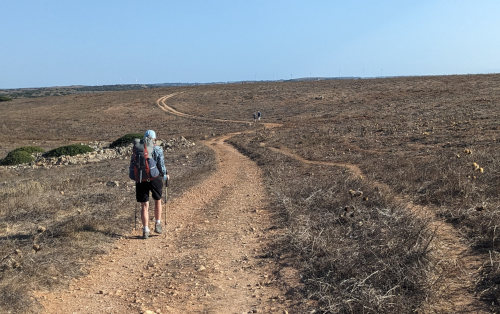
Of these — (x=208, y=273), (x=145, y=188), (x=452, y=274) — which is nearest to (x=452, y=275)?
(x=452, y=274)

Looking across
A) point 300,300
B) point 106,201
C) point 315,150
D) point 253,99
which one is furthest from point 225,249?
point 253,99

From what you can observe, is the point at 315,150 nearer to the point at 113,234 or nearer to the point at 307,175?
the point at 307,175

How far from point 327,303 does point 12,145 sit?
3619cm

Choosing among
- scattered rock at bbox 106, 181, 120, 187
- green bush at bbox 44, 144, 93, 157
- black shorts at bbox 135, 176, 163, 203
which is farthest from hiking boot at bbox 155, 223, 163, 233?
green bush at bbox 44, 144, 93, 157

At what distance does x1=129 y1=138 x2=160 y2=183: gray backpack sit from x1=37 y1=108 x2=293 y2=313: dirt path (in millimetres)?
Result: 1129

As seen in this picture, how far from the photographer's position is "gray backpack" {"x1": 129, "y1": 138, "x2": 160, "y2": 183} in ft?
21.6

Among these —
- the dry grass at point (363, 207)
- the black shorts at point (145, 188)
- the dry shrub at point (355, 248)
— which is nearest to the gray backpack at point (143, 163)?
the black shorts at point (145, 188)

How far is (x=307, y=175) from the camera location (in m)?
11.5

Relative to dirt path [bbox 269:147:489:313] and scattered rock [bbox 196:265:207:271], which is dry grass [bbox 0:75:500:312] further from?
scattered rock [bbox 196:265:207:271]

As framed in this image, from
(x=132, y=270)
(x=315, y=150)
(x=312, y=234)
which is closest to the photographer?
(x=132, y=270)

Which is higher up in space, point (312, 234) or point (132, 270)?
point (312, 234)

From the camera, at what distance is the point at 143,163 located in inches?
260

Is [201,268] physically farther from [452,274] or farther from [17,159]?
[17,159]

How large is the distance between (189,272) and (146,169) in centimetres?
202
